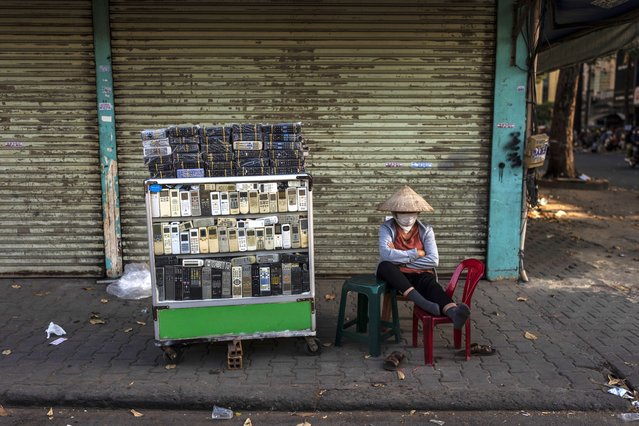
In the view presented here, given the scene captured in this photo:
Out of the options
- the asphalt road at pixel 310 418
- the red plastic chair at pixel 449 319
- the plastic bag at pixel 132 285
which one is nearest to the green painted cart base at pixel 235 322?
the asphalt road at pixel 310 418

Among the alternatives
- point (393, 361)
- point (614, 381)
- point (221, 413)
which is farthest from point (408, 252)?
point (221, 413)

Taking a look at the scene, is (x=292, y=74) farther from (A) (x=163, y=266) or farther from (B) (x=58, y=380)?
(B) (x=58, y=380)

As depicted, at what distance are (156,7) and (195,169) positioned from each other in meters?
3.02

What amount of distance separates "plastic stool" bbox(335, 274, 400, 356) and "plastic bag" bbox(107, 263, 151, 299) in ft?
8.32

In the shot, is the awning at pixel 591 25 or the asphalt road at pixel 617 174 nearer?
the awning at pixel 591 25

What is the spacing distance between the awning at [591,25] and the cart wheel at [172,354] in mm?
4995

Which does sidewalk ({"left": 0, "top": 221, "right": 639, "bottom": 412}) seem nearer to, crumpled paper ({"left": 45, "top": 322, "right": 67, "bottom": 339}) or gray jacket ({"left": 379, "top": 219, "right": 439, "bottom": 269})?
crumpled paper ({"left": 45, "top": 322, "right": 67, "bottom": 339})

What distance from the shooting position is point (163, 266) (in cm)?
426

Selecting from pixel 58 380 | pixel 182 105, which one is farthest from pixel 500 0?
pixel 58 380

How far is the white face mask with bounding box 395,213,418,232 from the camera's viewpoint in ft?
15.8

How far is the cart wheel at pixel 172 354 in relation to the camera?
174 inches

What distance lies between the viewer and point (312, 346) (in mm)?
4633

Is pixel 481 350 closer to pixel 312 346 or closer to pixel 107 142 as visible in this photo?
pixel 312 346

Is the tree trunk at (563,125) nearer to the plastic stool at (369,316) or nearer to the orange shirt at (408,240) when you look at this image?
the orange shirt at (408,240)
